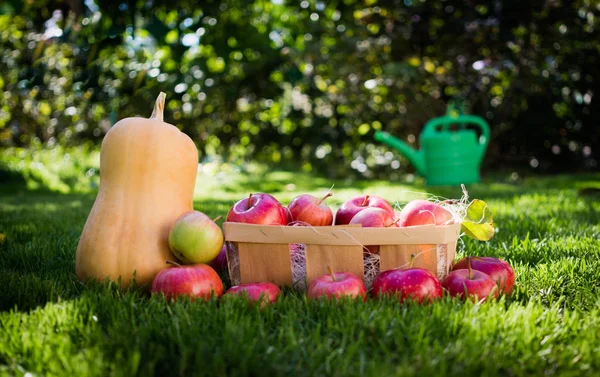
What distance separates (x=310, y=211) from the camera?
5.96 feet

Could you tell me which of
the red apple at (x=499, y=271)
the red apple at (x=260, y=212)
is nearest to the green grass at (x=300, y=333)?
the red apple at (x=499, y=271)

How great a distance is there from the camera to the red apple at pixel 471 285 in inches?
61.1

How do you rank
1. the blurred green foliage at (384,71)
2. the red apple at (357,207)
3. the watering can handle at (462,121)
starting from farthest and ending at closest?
the blurred green foliage at (384,71) < the watering can handle at (462,121) < the red apple at (357,207)

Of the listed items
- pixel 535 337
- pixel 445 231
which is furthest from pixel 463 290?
pixel 535 337

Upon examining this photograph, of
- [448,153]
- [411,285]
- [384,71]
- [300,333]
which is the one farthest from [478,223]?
[384,71]

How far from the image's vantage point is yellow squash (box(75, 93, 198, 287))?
5.66 feet

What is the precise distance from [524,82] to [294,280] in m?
5.76

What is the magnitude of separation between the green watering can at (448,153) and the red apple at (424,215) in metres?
3.43

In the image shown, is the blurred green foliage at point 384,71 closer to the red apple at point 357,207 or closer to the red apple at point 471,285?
the red apple at point 357,207

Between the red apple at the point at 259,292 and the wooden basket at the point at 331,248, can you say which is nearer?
the red apple at the point at 259,292

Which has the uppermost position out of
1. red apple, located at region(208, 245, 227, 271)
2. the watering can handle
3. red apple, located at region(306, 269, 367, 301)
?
the watering can handle

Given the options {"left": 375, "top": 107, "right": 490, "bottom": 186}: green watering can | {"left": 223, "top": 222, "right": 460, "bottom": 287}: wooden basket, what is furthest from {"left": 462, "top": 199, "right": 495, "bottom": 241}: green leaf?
{"left": 375, "top": 107, "right": 490, "bottom": 186}: green watering can

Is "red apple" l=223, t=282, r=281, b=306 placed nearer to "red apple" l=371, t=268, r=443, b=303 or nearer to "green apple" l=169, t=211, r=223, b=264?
"green apple" l=169, t=211, r=223, b=264

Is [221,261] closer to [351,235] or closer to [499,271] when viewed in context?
[351,235]
